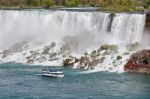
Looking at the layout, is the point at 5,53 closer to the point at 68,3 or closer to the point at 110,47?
the point at 110,47

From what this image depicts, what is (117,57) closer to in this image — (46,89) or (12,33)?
(46,89)

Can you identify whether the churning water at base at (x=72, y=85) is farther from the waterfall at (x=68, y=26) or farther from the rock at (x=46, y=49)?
the waterfall at (x=68, y=26)

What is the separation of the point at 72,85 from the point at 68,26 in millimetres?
23261

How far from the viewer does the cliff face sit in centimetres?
6072

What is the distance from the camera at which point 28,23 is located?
7862cm

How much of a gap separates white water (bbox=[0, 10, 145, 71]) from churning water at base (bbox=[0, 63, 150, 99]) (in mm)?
11208

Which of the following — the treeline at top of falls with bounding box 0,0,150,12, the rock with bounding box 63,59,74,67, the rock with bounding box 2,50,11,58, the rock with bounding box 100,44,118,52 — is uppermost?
the treeline at top of falls with bounding box 0,0,150,12

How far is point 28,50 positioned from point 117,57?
Answer: 12735 mm

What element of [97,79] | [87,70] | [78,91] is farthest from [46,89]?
[87,70]

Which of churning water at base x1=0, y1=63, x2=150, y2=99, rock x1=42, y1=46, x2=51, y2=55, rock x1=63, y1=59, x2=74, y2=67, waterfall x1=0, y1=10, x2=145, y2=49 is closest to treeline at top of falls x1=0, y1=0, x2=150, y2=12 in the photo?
waterfall x1=0, y1=10, x2=145, y2=49

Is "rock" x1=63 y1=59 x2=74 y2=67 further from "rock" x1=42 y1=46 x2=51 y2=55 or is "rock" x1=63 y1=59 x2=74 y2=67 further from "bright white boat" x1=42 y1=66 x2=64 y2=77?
"rock" x1=42 y1=46 x2=51 y2=55

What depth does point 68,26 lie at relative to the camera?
2990 inches

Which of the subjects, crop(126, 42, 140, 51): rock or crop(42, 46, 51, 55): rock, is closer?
crop(126, 42, 140, 51): rock

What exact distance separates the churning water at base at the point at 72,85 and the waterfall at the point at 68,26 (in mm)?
11891
